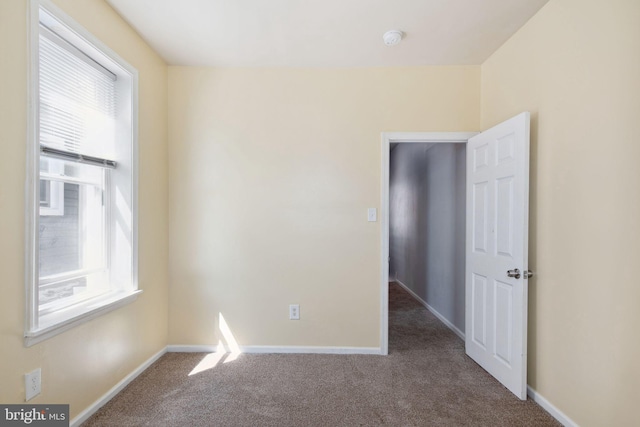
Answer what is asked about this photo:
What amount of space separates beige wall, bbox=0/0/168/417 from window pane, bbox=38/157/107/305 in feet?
0.86

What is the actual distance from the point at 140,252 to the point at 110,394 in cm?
98

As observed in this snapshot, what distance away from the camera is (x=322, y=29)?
7.08 ft

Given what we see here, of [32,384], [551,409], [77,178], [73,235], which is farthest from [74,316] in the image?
[551,409]

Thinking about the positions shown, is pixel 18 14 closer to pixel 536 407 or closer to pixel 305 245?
pixel 305 245

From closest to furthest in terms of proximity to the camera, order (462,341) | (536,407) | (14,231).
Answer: (14,231) < (536,407) < (462,341)

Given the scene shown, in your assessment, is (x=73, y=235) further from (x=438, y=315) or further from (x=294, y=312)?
(x=438, y=315)

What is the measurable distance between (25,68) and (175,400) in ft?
6.89

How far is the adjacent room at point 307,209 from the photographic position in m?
1.49

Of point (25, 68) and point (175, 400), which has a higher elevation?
point (25, 68)

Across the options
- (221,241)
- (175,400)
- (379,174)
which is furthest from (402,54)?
(175,400)

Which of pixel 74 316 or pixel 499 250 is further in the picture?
pixel 499 250

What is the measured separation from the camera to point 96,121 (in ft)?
6.67

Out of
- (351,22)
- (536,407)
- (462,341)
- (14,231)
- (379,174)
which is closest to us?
(14,231)

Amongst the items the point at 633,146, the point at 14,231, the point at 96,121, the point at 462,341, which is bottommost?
the point at 462,341
